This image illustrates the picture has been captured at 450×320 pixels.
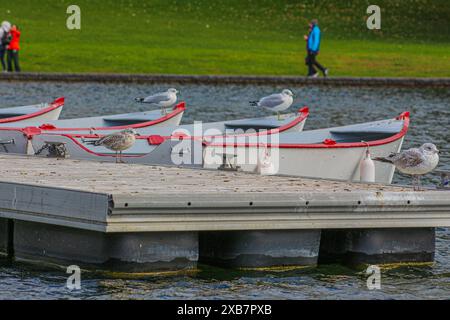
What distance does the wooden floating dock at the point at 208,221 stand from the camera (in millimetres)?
16906

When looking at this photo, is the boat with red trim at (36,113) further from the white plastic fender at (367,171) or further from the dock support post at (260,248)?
the dock support post at (260,248)

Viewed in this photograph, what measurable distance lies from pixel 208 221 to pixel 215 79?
111 feet

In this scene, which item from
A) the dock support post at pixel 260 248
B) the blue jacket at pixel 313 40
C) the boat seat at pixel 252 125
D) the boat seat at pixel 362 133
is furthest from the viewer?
the blue jacket at pixel 313 40

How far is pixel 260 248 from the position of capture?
17.9 metres

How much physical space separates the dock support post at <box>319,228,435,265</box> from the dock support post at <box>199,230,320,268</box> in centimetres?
56

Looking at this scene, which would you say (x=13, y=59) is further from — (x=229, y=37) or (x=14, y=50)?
(x=229, y=37)

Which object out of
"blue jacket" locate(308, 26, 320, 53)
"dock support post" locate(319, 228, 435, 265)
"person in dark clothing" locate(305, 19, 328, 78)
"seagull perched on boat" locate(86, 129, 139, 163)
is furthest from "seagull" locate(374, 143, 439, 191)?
"blue jacket" locate(308, 26, 320, 53)

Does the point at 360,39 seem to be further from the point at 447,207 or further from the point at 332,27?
the point at 447,207

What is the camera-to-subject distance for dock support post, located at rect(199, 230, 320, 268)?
701 inches

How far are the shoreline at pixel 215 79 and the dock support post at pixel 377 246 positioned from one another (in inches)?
1266

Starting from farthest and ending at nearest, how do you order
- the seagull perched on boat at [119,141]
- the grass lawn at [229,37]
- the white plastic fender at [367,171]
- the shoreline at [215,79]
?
the grass lawn at [229,37], the shoreline at [215,79], the white plastic fender at [367,171], the seagull perched on boat at [119,141]

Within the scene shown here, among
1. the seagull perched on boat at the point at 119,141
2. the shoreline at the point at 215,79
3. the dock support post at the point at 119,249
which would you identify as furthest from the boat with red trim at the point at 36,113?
the shoreline at the point at 215,79

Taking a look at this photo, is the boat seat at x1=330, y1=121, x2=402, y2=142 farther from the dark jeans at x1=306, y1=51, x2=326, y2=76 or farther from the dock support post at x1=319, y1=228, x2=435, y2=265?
the dark jeans at x1=306, y1=51, x2=326, y2=76

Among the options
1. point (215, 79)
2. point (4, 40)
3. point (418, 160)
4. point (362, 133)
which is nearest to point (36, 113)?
point (362, 133)
